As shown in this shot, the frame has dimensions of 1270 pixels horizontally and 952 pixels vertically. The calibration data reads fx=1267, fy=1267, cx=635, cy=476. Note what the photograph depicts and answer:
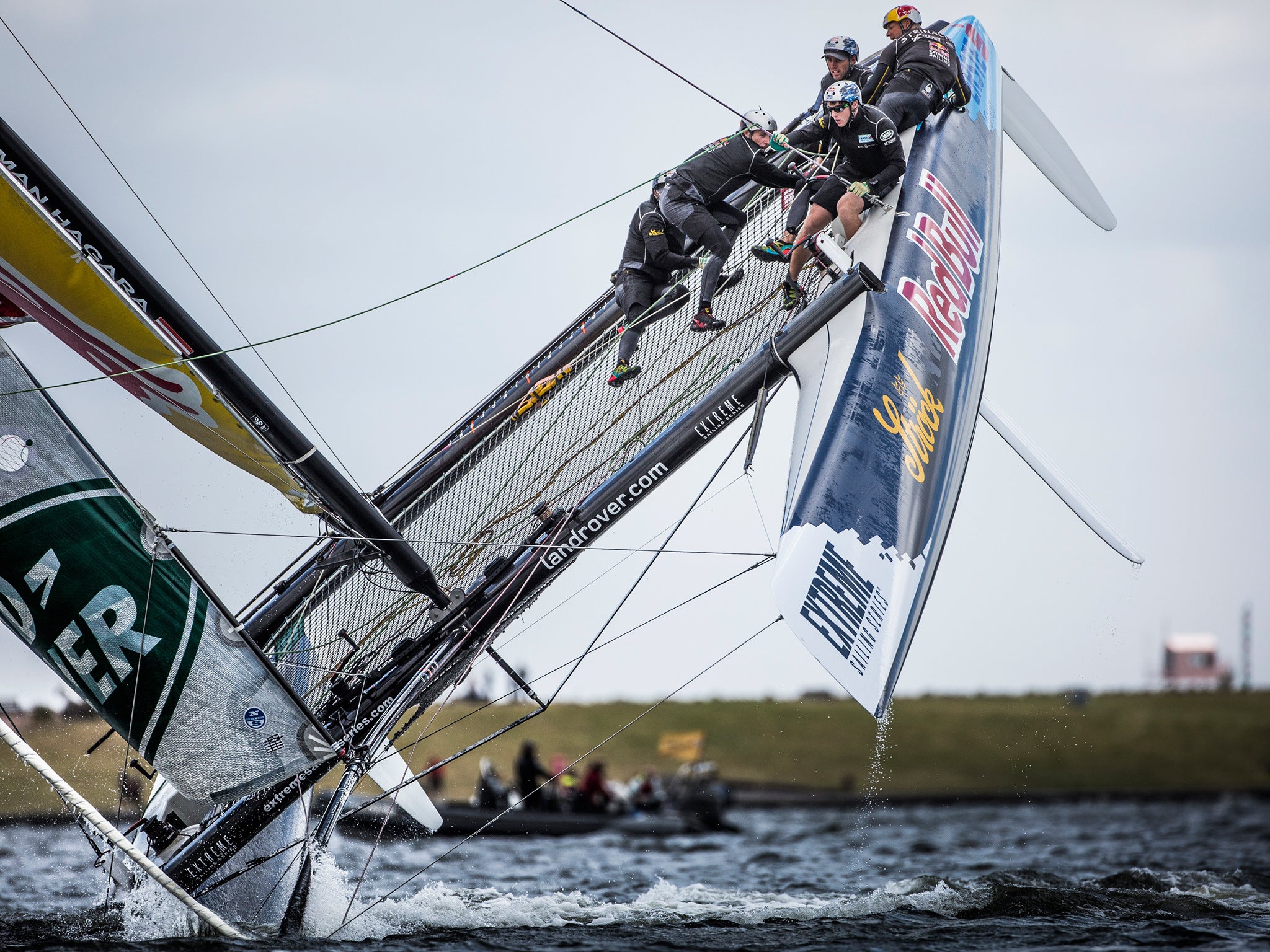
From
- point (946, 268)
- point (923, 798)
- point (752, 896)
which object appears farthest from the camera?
point (923, 798)

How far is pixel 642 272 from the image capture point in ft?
29.9

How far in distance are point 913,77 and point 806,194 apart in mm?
1410

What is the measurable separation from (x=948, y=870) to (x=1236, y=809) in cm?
1352

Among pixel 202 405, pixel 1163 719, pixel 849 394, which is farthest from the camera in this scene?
pixel 1163 719

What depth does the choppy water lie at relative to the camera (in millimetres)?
7531

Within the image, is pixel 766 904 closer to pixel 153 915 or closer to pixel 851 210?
pixel 153 915

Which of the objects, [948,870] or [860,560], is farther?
[948,870]

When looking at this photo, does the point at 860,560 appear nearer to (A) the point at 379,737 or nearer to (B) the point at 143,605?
(A) the point at 379,737

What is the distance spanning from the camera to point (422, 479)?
9602 millimetres

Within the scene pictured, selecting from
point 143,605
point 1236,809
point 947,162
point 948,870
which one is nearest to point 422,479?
point 143,605

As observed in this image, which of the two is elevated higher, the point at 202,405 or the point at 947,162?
the point at 947,162

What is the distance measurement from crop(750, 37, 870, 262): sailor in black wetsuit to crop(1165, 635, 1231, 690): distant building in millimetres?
55211

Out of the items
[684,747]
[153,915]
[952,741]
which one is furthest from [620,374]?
[952,741]

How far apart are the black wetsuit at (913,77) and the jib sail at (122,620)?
6.04m
